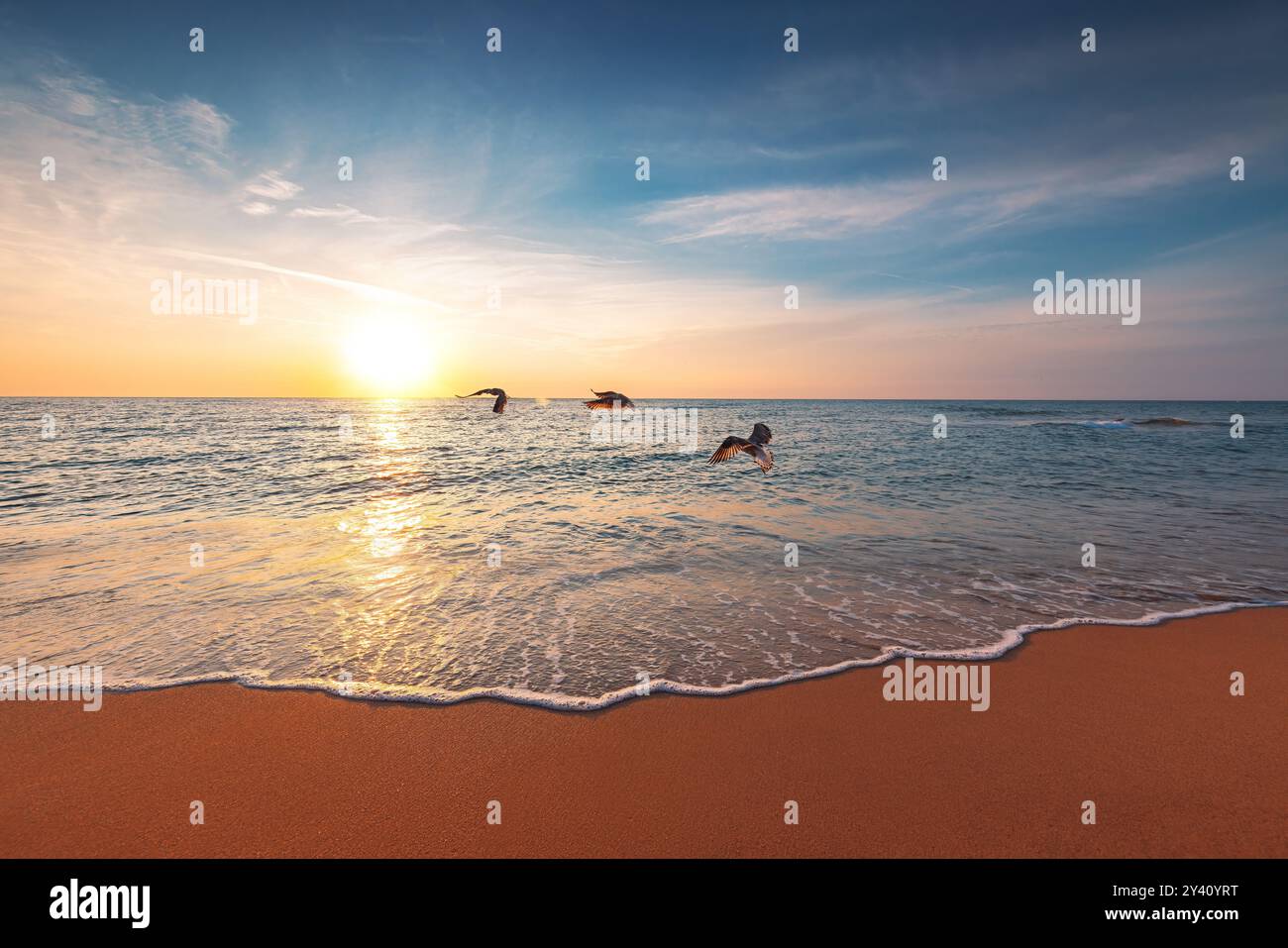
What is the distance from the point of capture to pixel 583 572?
884 cm

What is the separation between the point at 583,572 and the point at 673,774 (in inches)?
198

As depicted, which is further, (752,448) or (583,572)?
(752,448)

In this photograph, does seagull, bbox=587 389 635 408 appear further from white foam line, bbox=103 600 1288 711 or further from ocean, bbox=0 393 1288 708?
white foam line, bbox=103 600 1288 711

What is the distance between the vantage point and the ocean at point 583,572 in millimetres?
5773

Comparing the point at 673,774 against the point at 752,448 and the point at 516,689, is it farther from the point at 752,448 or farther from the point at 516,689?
the point at 752,448

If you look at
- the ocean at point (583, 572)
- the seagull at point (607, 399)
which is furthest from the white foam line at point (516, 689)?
the seagull at point (607, 399)

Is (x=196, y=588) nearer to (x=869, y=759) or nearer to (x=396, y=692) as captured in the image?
(x=396, y=692)

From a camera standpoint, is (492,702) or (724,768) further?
(492,702)

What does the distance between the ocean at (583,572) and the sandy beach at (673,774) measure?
1.72 feet

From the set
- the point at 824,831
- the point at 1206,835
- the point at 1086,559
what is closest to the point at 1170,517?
the point at 1086,559

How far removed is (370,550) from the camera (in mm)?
9977

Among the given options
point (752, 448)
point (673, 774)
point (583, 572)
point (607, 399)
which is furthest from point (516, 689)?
point (607, 399)

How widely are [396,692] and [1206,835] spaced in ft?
19.7

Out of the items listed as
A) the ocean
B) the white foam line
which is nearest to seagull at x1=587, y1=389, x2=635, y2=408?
the ocean
